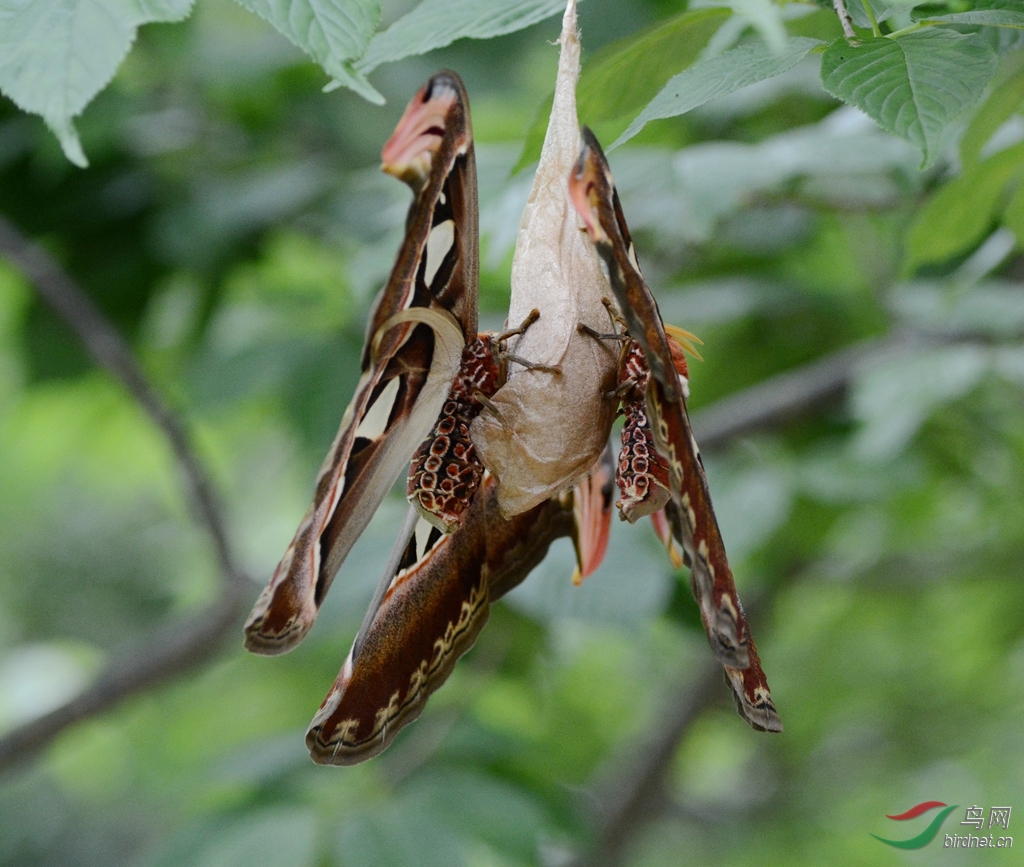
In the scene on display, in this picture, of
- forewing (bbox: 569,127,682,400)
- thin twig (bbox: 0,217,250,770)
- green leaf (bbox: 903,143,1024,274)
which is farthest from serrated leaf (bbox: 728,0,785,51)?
thin twig (bbox: 0,217,250,770)

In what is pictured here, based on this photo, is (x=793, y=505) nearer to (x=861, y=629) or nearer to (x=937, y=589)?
(x=937, y=589)

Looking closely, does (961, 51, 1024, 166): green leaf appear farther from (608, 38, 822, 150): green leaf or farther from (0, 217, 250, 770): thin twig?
(0, 217, 250, 770): thin twig

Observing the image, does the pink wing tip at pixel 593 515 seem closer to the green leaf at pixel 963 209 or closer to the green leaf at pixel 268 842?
the green leaf at pixel 963 209

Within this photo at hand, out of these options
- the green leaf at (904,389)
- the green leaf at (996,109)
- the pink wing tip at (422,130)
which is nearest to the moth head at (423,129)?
the pink wing tip at (422,130)

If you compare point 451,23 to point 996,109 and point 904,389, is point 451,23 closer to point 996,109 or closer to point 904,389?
point 996,109

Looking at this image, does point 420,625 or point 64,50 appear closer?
point 64,50

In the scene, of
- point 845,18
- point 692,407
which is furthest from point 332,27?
point 692,407
